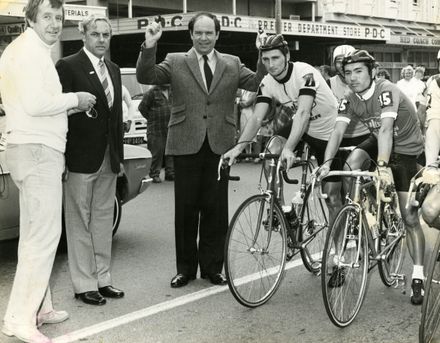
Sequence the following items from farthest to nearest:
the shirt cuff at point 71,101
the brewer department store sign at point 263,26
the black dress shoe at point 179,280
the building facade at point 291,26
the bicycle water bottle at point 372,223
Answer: the building facade at point 291,26 < the brewer department store sign at point 263,26 < the black dress shoe at point 179,280 < the bicycle water bottle at point 372,223 < the shirt cuff at point 71,101

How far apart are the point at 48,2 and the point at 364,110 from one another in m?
2.59

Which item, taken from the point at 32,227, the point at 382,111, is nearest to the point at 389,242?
the point at 382,111

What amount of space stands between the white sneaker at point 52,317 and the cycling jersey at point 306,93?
2324 mm

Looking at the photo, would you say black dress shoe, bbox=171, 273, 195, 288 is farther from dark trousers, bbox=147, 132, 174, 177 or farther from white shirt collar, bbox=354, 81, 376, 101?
dark trousers, bbox=147, 132, 174, 177

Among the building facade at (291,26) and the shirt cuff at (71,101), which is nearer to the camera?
the shirt cuff at (71,101)

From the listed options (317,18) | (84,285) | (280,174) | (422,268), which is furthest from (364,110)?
(317,18)

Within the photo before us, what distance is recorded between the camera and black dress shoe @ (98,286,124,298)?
599 centimetres

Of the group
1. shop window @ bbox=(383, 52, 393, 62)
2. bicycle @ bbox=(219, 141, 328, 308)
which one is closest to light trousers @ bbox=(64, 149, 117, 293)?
bicycle @ bbox=(219, 141, 328, 308)

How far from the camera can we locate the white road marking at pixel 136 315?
5066mm

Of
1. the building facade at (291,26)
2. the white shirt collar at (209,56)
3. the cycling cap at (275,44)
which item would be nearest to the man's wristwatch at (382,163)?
the cycling cap at (275,44)

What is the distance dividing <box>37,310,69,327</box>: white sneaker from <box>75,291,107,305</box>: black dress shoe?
1.15ft

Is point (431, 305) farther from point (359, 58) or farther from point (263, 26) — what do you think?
point (263, 26)

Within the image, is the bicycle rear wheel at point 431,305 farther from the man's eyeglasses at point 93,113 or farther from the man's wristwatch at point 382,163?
the man's eyeglasses at point 93,113

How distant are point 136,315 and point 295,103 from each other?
7.06ft
